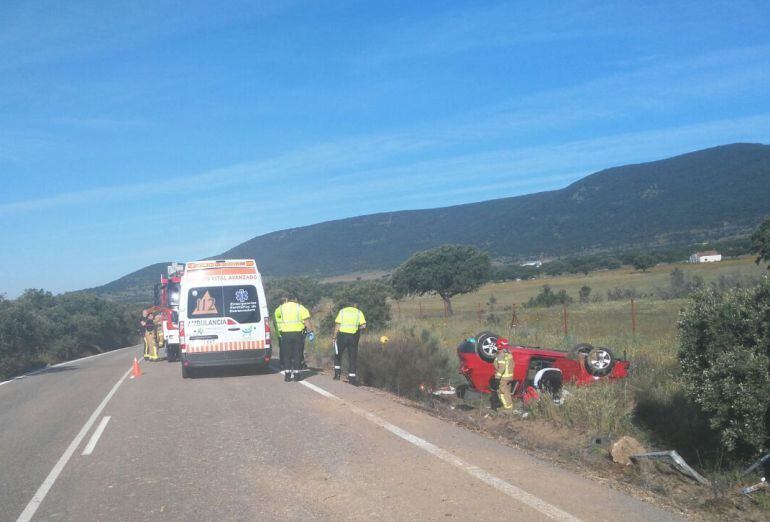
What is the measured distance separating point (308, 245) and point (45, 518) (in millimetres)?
125497

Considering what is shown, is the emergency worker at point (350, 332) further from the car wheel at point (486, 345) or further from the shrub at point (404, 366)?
the car wheel at point (486, 345)

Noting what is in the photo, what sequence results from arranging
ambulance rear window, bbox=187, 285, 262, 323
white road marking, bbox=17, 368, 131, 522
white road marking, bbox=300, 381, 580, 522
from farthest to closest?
ambulance rear window, bbox=187, 285, 262, 323 → white road marking, bbox=17, 368, 131, 522 → white road marking, bbox=300, 381, 580, 522

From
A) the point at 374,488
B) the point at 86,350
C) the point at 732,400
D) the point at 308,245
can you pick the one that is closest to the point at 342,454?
the point at 374,488

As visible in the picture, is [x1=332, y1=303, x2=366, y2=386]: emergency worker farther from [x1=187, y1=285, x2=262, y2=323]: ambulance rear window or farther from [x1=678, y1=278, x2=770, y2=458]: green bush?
[x1=678, y1=278, x2=770, y2=458]: green bush

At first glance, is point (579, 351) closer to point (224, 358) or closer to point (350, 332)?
point (350, 332)

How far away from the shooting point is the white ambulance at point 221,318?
16.3 metres

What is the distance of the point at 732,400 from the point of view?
700 cm

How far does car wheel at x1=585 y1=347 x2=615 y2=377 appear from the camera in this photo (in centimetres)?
1168

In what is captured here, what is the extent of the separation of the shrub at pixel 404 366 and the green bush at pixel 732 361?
6757 mm

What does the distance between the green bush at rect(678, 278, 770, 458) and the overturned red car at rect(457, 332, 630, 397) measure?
152 inches

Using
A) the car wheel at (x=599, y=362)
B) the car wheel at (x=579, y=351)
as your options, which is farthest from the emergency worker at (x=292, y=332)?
the car wheel at (x=599, y=362)

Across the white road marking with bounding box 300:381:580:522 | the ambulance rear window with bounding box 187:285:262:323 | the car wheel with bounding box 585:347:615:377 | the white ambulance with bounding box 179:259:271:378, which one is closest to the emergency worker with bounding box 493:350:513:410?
the car wheel with bounding box 585:347:615:377

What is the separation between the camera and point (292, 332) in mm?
15523

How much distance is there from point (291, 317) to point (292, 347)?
0.62m
